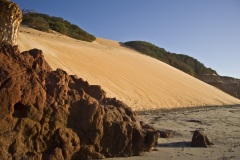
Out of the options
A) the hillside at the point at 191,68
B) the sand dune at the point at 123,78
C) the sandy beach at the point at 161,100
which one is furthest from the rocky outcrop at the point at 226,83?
the sand dune at the point at 123,78

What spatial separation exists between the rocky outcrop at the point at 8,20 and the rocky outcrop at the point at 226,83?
1521 inches

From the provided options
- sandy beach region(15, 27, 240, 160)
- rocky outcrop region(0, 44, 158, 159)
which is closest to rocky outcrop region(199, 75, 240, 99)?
sandy beach region(15, 27, 240, 160)

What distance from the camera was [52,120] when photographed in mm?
5398

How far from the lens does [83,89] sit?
6.78m

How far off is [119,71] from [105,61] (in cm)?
195

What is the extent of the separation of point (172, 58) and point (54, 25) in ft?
66.7

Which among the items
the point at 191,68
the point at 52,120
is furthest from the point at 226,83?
the point at 52,120

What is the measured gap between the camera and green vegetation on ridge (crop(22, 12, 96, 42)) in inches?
1235

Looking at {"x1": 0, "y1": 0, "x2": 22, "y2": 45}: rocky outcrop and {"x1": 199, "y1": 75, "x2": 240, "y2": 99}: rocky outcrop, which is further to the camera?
{"x1": 199, "y1": 75, "x2": 240, "y2": 99}: rocky outcrop

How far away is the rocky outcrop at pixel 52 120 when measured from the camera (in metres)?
4.92

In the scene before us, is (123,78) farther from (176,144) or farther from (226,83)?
(226,83)

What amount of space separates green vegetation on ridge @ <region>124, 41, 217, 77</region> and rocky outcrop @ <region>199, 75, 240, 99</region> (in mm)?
2221

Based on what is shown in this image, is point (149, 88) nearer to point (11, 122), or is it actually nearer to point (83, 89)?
point (83, 89)

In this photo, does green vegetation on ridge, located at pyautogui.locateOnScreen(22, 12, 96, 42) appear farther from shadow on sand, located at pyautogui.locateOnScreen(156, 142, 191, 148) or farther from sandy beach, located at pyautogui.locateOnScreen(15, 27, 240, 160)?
shadow on sand, located at pyautogui.locateOnScreen(156, 142, 191, 148)
